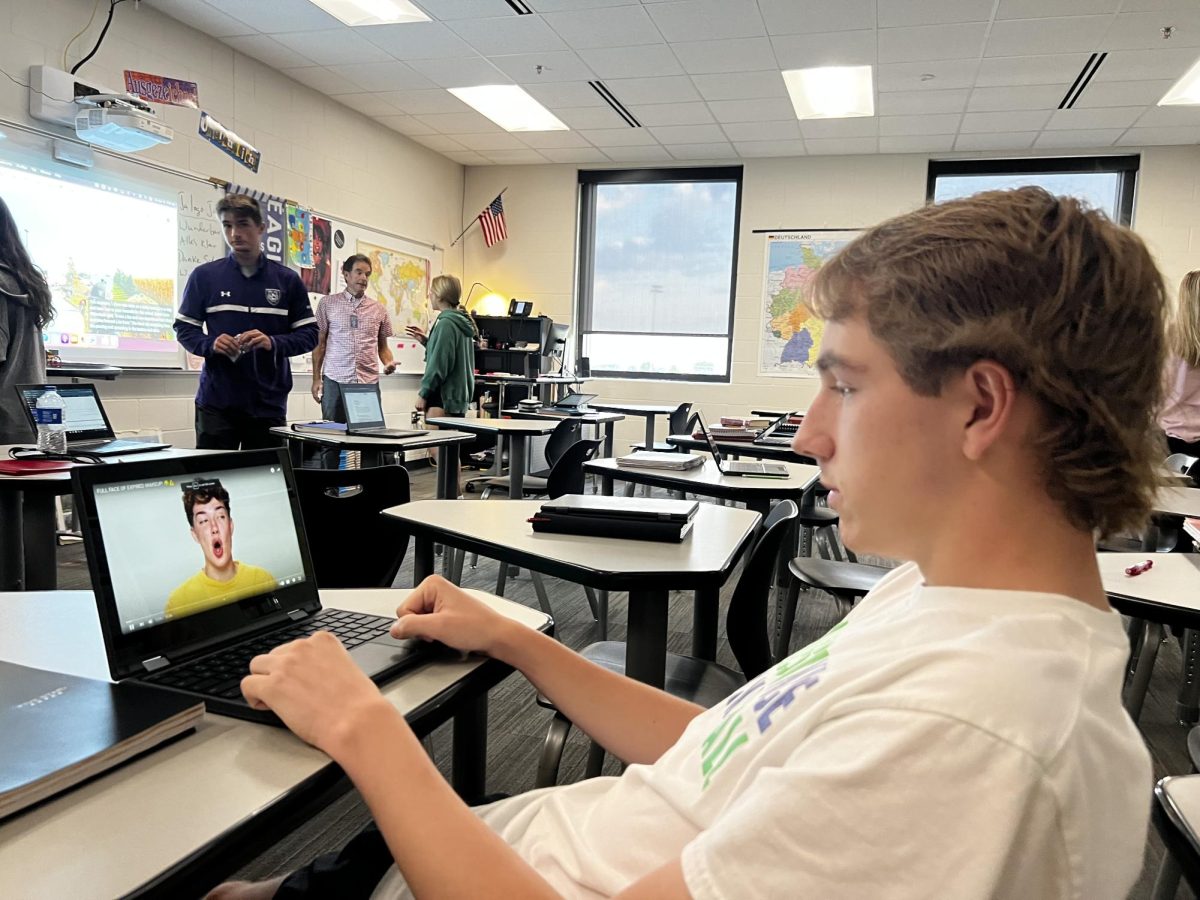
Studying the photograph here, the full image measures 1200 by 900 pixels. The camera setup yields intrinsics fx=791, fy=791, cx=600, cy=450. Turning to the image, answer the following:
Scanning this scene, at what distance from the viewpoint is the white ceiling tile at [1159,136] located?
244 inches

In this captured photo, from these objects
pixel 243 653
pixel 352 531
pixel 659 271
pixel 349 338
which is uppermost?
pixel 659 271

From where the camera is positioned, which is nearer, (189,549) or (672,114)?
(189,549)

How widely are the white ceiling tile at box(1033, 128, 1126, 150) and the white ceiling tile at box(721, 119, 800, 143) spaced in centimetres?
201

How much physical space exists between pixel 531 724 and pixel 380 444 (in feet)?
4.98

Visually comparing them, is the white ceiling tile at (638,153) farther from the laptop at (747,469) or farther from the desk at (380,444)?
the laptop at (747,469)

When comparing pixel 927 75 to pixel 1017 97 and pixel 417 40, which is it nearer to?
pixel 1017 97

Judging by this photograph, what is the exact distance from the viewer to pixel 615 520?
1567 mm

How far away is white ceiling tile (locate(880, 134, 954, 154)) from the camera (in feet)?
21.8

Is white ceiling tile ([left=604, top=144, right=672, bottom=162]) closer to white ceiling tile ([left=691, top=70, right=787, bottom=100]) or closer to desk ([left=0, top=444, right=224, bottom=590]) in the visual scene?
white ceiling tile ([left=691, top=70, right=787, bottom=100])

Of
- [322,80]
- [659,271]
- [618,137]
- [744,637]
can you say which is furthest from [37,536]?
[659,271]

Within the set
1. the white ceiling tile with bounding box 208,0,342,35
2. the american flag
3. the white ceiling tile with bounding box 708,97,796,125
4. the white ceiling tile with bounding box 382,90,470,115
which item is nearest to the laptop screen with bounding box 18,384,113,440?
the white ceiling tile with bounding box 208,0,342,35

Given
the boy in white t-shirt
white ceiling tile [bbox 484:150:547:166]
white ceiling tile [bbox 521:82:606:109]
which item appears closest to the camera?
the boy in white t-shirt

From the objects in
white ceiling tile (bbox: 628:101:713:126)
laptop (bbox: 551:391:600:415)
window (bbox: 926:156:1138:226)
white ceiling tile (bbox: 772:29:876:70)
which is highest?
white ceiling tile (bbox: 628:101:713:126)

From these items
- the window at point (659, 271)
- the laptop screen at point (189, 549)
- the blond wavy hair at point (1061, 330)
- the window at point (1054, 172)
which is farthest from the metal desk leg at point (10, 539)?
the window at point (1054, 172)
